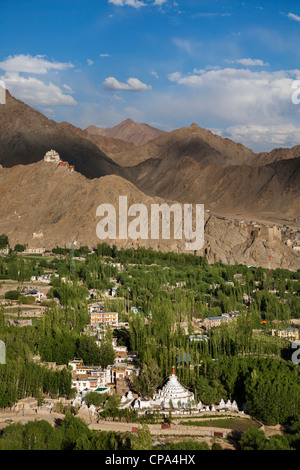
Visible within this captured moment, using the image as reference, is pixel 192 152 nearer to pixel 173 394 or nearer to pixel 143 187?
pixel 143 187

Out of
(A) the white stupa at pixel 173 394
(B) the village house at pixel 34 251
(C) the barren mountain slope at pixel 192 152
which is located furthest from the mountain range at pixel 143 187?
(A) the white stupa at pixel 173 394

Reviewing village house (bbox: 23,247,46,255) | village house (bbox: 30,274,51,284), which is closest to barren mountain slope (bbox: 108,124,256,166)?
village house (bbox: 23,247,46,255)

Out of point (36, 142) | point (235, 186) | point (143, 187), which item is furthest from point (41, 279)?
point (143, 187)

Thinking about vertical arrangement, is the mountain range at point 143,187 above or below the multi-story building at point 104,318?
above

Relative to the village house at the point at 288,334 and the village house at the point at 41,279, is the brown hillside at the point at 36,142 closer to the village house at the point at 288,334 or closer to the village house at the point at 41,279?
the village house at the point at 41,279

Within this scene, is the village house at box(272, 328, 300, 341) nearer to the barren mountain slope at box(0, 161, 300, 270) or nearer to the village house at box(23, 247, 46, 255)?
the barren mountain slope at box(0, 161, 300, 270)

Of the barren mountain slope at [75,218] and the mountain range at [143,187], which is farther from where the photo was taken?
the mountain range at [143,187]

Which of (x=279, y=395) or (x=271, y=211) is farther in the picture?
(x=271, y=211)

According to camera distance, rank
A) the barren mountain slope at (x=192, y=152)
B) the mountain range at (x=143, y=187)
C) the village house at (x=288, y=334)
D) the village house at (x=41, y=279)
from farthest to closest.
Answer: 1. the barren mountain slope at (x=192, y=152)
2. the mountain range at (x=143, y=187)
3. the village house at (x=41, y=279)
4. the village house at (x=288, y=334)
